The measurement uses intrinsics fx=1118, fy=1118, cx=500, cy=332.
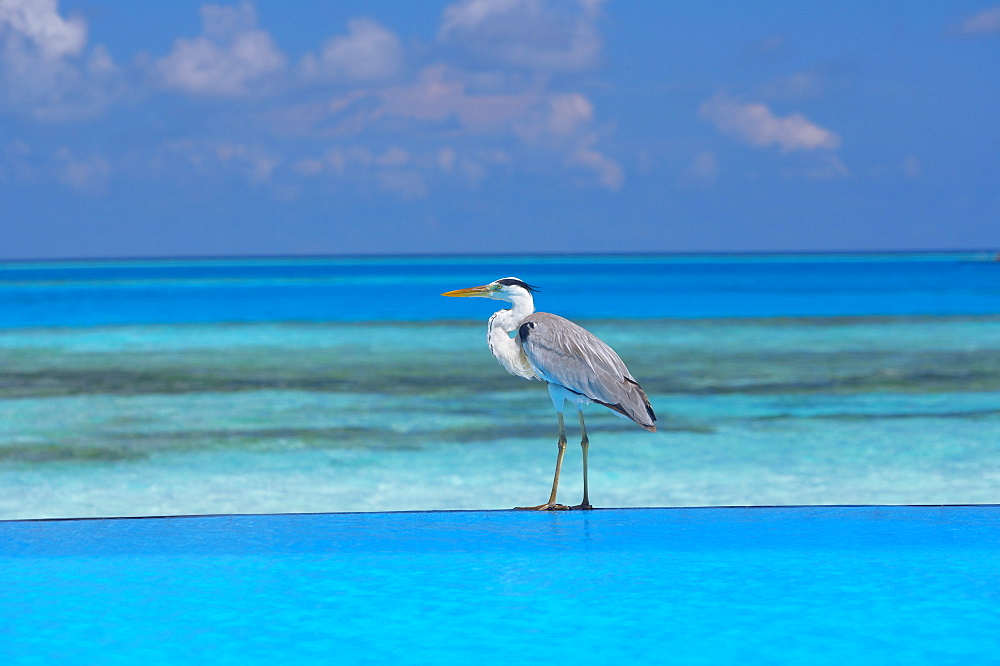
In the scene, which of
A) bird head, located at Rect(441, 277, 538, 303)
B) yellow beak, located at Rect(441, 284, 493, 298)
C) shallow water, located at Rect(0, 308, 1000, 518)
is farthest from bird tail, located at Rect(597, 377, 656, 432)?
shallow water, located at Rect(0, 308, 1000, 518)

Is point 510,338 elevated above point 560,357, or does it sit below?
above

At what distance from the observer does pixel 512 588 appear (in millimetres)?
3498

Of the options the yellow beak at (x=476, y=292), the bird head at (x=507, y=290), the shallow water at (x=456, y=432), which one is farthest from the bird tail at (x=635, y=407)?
the shallow water at (x=456, y=432)

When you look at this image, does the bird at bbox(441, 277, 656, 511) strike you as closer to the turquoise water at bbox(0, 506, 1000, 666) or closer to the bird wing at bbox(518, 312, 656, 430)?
the bird wing at bbox(518, 312, 656, 430)

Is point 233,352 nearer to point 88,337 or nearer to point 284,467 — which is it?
point 88,337

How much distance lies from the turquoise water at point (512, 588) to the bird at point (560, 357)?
0.46 meters

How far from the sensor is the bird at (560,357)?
461cm

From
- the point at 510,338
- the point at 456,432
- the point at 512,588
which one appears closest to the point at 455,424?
the point at 456,432

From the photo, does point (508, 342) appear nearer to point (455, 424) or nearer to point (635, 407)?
point (635, 407)

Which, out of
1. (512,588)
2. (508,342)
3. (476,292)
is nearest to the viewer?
(512,588)

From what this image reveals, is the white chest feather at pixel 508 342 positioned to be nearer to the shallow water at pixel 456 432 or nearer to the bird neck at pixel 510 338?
the bird neck at pixel 510 338

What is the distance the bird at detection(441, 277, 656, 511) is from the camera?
461cm

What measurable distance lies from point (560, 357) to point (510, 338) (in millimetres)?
333

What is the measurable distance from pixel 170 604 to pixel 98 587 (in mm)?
327
